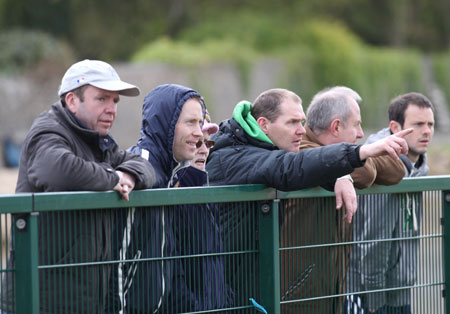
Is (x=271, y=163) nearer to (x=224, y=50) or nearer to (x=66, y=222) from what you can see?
(x=66, y=222)

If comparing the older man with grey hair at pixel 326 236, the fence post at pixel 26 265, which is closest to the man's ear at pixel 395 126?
the older man with grey hair at pixel 326 236

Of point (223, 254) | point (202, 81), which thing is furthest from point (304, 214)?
point (202, 81)

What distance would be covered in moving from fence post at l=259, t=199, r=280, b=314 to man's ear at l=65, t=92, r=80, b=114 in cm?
101

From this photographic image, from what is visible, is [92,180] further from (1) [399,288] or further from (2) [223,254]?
(1) [399,288]

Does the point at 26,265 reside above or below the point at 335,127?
below

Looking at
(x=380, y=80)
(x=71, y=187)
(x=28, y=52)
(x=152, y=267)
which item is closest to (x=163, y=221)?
(x=152, y=267)

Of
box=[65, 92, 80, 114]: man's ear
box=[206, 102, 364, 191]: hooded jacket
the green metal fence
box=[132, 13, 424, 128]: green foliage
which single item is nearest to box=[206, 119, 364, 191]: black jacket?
box=[206, 102, 364, 191]: hooded jacket

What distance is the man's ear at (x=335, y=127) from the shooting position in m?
4.43

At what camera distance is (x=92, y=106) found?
344 cm

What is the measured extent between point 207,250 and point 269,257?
1.08 feet

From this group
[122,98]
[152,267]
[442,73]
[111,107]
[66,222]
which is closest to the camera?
[66,222]

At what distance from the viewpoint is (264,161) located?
12.2 feet

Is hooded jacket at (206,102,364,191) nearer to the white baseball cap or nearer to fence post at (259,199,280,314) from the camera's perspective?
fence post at (259,199,280,314)

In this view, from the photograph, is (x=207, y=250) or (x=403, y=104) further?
(x=403, y=104)
